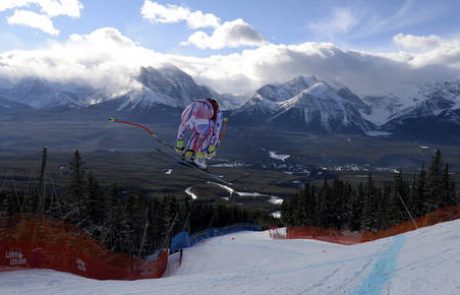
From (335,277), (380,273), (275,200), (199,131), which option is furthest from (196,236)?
(275,200)

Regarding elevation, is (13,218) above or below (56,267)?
above

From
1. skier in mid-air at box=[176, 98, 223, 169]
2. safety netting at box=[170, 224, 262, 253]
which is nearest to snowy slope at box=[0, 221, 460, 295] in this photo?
skier in mid-air at box=[176, 98, 223, 169]

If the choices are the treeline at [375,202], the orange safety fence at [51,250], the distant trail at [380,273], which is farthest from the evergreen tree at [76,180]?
the distant trail at [380,273]

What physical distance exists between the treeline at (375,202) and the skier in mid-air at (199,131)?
30.8 meters

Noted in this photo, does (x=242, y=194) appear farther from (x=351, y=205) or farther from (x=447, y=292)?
(x=447, y=292)

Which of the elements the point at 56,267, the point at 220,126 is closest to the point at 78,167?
the point at 56,267

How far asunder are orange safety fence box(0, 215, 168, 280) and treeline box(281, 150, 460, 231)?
29.7 metres

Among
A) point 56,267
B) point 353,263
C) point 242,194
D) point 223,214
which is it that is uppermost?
point 353,263

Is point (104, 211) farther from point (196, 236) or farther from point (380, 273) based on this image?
point (380, 273)

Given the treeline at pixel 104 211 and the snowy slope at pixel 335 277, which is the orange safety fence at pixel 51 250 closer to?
the snowy slope at pixel 335 277

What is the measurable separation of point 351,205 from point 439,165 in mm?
17374

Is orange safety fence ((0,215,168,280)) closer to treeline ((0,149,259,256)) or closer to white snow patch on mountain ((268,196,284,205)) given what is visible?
treeline ((0,149,259,256))

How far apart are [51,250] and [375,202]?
52.1 meters

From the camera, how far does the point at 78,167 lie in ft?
150
